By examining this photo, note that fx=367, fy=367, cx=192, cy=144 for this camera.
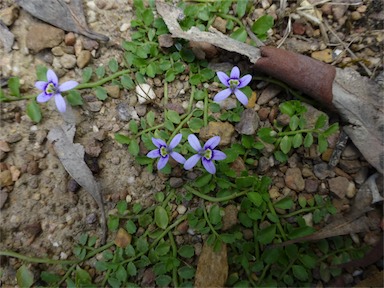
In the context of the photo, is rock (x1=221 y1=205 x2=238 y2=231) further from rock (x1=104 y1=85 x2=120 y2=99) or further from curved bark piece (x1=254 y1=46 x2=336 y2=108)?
rock (x1=104 y1=85 x2=120 y2=99)

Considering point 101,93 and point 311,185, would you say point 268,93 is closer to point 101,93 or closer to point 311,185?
point 311,185

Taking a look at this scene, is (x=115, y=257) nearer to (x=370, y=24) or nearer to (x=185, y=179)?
(x=185, y=179)

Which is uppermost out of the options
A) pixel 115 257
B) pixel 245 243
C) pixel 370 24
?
pixel 370 24

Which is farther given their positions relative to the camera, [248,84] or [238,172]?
[248,84]

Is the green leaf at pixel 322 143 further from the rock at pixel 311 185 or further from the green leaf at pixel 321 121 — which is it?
the rock at pixel 311 185

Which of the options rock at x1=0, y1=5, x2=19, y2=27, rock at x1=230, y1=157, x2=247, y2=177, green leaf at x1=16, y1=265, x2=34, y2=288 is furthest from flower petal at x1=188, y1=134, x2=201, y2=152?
rock at x1=0, y1=5, x2=19, y2=27

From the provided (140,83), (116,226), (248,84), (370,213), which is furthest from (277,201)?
(140,83)

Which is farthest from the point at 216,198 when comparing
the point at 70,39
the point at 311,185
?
the point at 70,39
